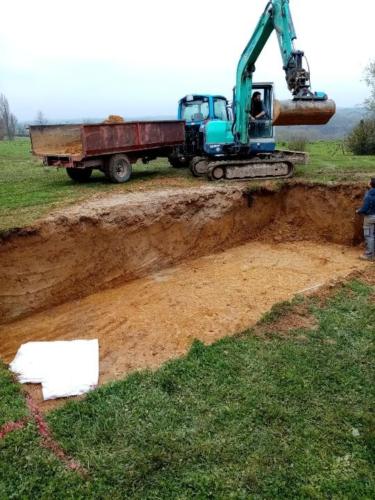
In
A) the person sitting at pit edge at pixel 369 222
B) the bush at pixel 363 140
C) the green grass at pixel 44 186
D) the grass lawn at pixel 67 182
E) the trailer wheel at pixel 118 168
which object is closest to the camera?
the green grass at pixel 44 186

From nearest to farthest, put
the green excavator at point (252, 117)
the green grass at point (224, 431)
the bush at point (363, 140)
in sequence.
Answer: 1. the green grass at point (224, 431)
2. the green excavator at point (252, 117)
3. the bush at point (363, 140)

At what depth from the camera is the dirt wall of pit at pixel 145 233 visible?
8.12 metres

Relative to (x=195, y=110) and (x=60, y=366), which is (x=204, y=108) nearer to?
(x=195, y=110)

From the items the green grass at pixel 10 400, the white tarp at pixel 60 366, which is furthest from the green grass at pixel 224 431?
the white tarp at pixel 60 366

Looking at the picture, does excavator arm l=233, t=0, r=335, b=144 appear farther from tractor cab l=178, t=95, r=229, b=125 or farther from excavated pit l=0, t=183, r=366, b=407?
excavated pit l=0, t=183, r=366, b=407

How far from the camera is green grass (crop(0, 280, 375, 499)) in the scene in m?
3.98

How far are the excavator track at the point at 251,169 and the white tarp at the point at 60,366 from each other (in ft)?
23.0

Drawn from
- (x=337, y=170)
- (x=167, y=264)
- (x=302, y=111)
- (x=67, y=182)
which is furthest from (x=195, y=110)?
(x=167, y=264)

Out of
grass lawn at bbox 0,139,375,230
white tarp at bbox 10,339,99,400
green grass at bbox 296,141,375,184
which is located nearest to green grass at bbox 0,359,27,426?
white tarp at bbox 10,339,99,400

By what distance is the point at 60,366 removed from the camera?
19.1 feet

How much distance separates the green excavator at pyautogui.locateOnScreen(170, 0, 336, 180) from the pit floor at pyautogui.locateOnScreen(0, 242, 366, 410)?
2.79 m

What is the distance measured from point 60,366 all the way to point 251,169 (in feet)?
26.9

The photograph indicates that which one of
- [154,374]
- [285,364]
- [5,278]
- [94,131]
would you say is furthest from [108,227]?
[285,364]

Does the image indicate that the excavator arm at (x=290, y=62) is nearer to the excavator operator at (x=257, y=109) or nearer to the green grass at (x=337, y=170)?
the excavator operator at (x=257, y=109)
